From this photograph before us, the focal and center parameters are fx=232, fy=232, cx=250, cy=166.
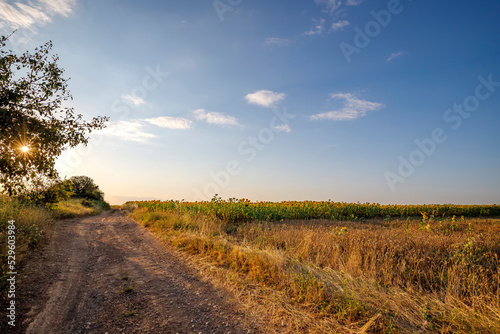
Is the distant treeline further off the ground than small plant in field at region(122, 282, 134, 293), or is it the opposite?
the distant treeline

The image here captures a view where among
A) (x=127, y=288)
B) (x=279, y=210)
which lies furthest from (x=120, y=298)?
(x=279, y=210)

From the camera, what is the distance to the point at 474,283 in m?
4.78

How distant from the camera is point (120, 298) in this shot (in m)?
4.88

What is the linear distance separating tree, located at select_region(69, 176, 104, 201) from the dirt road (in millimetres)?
43235

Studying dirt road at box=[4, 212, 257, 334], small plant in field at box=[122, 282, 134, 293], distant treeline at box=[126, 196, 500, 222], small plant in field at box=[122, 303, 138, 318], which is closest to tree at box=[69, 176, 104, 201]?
distant treeline at box=[126, 196, 500, 222]

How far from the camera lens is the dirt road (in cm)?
389

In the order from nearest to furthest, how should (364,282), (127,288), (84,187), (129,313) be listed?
(129,313) < (364,282) < (127,288) < (84,187)

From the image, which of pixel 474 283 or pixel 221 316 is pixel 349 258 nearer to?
pixel 474 283

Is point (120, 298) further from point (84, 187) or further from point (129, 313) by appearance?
point (84, 187)

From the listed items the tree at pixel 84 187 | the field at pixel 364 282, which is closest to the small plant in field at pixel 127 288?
the field at pixel 364 282

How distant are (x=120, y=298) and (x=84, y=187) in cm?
4888

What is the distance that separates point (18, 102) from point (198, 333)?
29.2ft

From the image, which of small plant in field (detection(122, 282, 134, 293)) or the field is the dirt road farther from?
the field

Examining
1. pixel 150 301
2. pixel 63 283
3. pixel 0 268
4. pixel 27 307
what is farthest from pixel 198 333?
pixel 0 268
